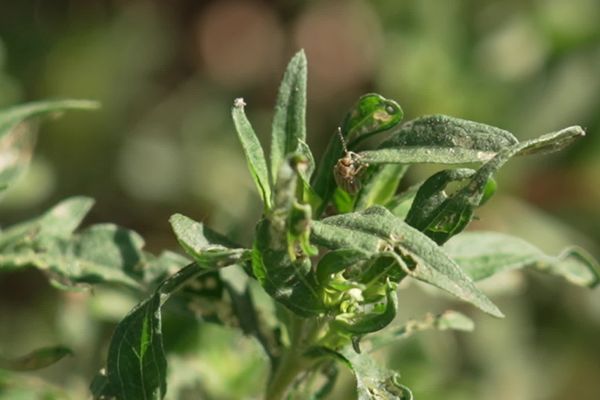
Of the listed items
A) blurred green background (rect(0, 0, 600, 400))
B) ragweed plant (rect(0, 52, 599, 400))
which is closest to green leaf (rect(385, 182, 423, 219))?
ragweed plant (rect(0, 52, 599, 400))

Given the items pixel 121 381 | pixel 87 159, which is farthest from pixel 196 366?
pixel 87 159

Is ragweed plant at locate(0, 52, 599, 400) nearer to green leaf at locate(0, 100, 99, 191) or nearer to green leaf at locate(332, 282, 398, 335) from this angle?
green leaf at locate(332, 282, 398, 335)

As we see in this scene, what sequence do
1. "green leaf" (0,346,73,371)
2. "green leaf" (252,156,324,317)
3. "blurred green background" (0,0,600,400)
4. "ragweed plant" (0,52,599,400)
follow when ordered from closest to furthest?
"green leaf" (252,156,324,317)
"ragweed plant" (0,52,599,400)
"green leaf" (0,346,73,371)
"blurred green background" (0,0,600,400)

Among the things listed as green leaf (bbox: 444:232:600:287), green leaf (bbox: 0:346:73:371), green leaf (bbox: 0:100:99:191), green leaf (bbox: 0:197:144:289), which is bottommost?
green leaf (bbox: 0:346:73:371)

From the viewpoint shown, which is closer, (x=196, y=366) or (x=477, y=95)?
(x=196, y=366)

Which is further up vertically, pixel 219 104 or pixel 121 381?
pixel 121 381

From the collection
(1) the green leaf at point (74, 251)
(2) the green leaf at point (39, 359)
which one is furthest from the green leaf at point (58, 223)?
(2) the green leaf at point (39, 359)

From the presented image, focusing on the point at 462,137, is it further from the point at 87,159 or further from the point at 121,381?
the point at 87,159
